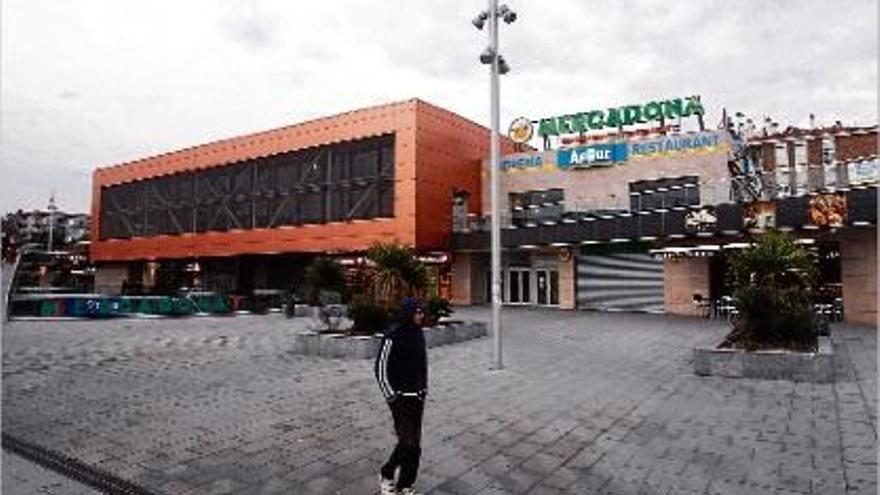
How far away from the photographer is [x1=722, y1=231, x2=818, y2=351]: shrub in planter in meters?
13.1

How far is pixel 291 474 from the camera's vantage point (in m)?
6.44

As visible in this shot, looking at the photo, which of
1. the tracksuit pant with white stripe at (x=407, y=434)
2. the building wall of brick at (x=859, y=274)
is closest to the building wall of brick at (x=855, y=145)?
the building wall of brick at (x=859, y=274)

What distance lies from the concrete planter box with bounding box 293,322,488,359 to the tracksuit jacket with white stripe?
28.0 ft

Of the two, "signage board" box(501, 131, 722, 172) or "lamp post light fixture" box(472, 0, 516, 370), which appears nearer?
"lamp post light fixture" box(472, 0, 516, 370)

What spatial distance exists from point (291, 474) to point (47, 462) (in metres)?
2.74

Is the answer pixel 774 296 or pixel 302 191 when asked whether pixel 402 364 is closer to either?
pixel 774 296

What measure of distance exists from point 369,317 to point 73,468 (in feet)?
33.7

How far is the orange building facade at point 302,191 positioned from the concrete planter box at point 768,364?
17.2 metres

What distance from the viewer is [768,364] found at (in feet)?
39.2

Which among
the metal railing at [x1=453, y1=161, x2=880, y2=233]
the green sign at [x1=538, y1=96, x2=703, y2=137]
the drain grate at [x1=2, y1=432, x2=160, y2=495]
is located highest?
the green sign at [x1=538, y1=96, x2=703, y2=137]

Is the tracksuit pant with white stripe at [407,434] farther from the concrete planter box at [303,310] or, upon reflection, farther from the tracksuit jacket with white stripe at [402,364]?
the concrete planter box at [303,310]

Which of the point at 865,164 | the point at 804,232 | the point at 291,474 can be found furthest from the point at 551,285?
the point at 291,474

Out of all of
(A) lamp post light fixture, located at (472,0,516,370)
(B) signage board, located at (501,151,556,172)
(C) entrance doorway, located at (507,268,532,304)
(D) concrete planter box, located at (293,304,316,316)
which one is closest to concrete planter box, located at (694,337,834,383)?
(A) lamp post light fixture, located at (472,0,516,370)

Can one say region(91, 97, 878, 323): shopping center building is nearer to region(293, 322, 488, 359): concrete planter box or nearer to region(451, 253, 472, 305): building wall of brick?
region(451, 253, 472, 305): building wall of brick
